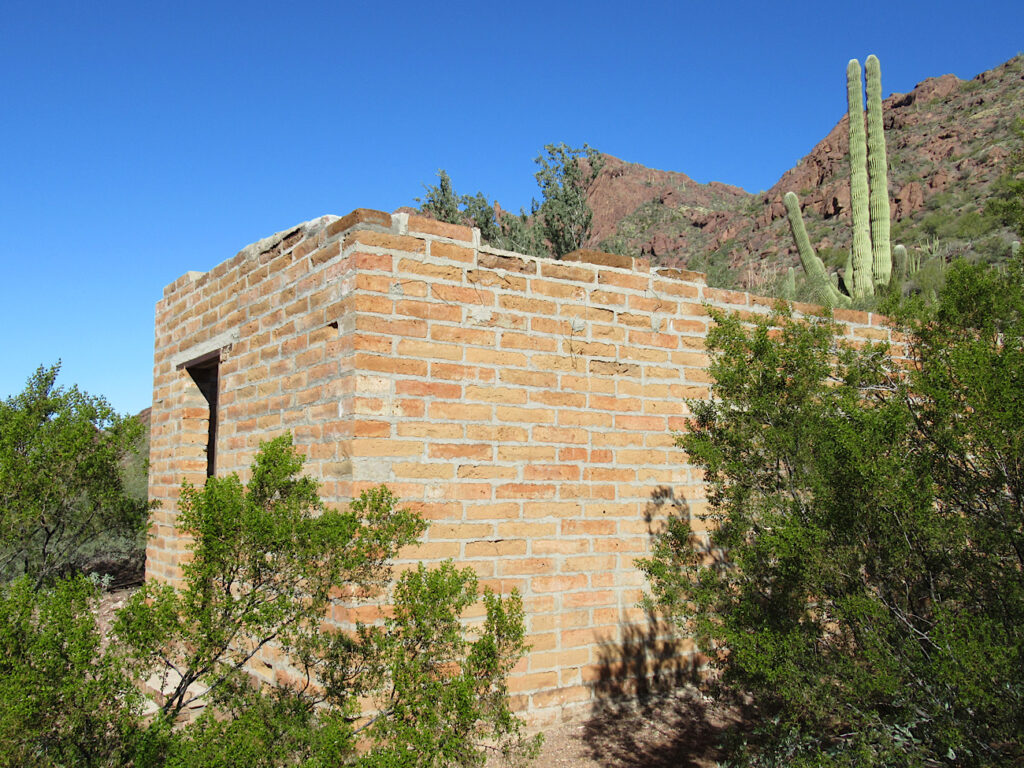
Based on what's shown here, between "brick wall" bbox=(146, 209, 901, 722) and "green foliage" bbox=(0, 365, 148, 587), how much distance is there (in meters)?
1.20

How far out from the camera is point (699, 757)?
349 centimetres

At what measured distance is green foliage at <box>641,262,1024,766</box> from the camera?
2020 mm

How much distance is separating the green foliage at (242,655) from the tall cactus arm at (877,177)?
13676 mm

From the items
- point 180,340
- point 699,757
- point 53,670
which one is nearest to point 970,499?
point 699,757

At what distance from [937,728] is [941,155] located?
1251 inches

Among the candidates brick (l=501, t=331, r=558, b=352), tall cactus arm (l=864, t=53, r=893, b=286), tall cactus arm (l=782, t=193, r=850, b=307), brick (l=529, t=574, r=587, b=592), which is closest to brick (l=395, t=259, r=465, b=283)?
brick (l=501, t=331, r=558, b=352)

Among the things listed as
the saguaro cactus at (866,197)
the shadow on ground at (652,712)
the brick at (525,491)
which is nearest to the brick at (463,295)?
the brick at (525,491)

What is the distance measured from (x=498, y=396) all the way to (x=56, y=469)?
3.34 metres

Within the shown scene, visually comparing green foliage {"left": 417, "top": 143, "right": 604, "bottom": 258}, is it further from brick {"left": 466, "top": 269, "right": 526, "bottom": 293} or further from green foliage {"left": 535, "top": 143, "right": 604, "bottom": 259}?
brick {"left": 466, "top": 269, "right": 526, "bottom": 293}

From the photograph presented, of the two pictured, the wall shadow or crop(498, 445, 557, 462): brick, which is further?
crop(498, 445, 557, 462): brick

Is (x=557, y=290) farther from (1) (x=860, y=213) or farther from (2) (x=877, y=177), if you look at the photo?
(2) (x=877, y=177)

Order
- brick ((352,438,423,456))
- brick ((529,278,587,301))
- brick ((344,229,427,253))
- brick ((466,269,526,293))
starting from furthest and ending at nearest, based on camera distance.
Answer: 1. brick ((529,278,587,301))
2. brick ((466,269,526,293))
3. brick ((344,229,427,253))
4. brick ((352,438,423,456))

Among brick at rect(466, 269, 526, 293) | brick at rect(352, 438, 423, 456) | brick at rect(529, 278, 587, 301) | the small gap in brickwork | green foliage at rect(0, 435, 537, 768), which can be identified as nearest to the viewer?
green foliage at rect(0, 435, 537, 768)

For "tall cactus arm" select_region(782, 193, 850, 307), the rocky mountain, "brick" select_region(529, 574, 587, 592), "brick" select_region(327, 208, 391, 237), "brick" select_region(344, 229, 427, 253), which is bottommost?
"brick" select_region(529, 574, 587, 592)
